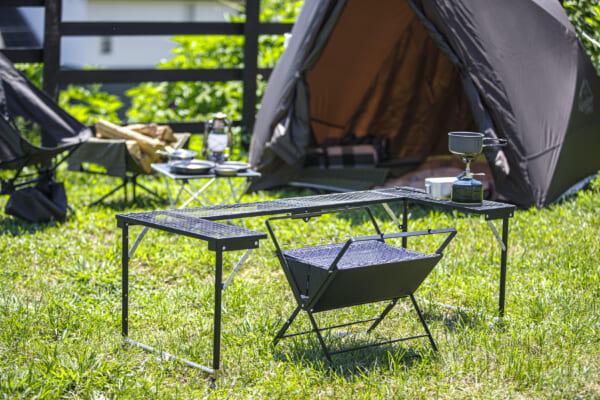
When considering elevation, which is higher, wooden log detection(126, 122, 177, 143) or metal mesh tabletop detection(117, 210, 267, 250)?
wooden log detection(126, 122, 177, 143)

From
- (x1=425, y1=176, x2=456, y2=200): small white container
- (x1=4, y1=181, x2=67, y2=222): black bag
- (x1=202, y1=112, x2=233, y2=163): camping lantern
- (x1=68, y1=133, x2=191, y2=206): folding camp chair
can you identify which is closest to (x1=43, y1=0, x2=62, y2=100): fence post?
(x1=68, y1=133, x2=191, y2=206): folding camp chair

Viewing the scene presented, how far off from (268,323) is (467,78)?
9.77 feet

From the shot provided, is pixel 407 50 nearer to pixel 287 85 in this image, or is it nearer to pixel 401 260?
pixel 287 85

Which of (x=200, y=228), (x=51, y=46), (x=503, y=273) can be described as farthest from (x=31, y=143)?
(x=503, y=273)

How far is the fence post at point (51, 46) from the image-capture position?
679 cm

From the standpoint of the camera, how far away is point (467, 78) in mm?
5668

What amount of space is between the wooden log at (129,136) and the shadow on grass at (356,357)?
2.97 m

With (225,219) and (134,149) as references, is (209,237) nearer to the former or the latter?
(225,219)

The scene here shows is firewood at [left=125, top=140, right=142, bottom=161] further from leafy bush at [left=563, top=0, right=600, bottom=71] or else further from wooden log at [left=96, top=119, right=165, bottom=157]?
leafy bush at [left=563, top=0, right=600, bottom=71]

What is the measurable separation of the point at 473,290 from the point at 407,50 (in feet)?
12.7

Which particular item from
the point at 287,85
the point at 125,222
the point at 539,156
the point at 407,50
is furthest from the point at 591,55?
the point at 125,222

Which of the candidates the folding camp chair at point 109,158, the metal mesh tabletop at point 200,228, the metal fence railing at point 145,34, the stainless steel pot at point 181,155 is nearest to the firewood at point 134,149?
the folding camp chair at point 109,158

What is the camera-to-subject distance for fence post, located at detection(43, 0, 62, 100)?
22.3 feet

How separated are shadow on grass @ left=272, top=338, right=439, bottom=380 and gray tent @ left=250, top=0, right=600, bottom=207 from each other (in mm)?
2658
